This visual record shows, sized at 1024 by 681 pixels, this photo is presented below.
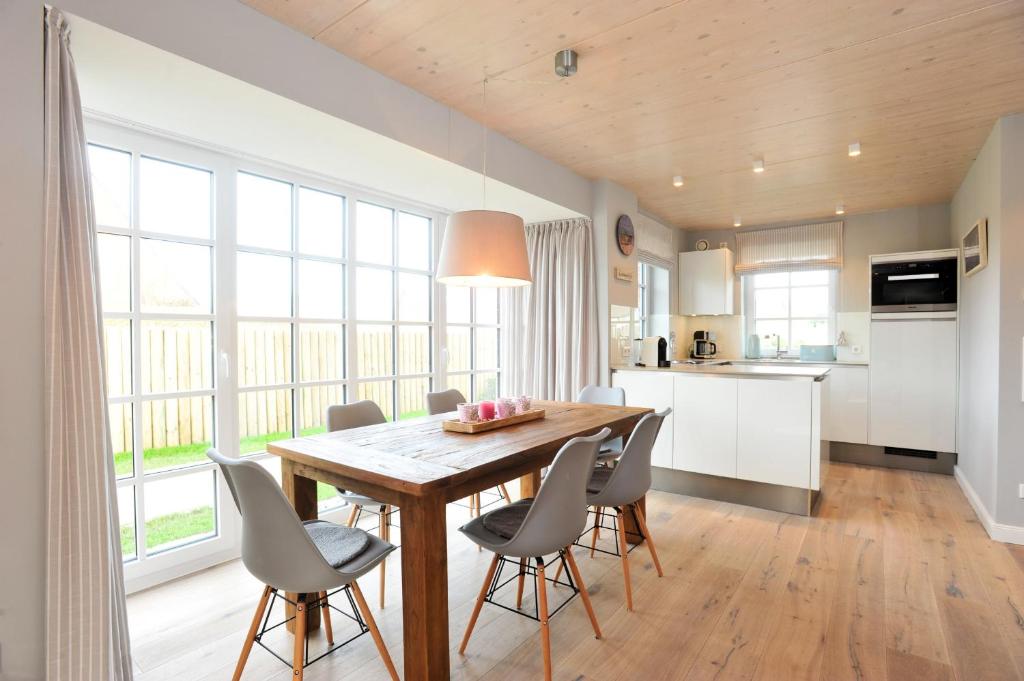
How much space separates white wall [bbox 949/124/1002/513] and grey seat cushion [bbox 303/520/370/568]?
3.66 meters

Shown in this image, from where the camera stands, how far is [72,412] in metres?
1.63

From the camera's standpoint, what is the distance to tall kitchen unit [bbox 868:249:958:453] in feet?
14.8

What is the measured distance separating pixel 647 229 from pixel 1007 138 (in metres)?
2.63

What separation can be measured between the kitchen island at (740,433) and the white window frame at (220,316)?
2.39 meters

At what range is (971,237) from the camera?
3.76 meters

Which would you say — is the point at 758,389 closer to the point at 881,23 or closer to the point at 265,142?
the point at 881,23

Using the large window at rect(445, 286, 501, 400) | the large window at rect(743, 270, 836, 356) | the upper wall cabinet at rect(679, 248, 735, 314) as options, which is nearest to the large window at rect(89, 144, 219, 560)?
the large window at rect(445, 286, 501, 400)

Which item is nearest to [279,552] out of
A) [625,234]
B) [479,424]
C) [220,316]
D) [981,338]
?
[479,424]

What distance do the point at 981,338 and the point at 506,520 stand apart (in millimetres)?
3626

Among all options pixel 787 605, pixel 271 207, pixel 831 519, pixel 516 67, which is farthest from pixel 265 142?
pixel 831 519

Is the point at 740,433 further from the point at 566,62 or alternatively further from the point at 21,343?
the point at 21,343

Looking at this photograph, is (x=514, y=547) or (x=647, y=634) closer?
(x=514, y=547)

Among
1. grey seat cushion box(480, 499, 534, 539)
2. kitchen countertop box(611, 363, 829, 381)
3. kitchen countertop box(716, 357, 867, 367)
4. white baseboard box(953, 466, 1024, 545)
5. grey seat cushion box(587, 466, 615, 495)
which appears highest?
kitchen countertop box(611, 363, 829, 381)

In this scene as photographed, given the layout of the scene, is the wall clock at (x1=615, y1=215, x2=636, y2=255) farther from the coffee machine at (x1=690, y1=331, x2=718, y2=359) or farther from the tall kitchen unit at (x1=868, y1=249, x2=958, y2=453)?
the tall kitchen unit at (x1=868, y1=249, x2=958, y2=453)
